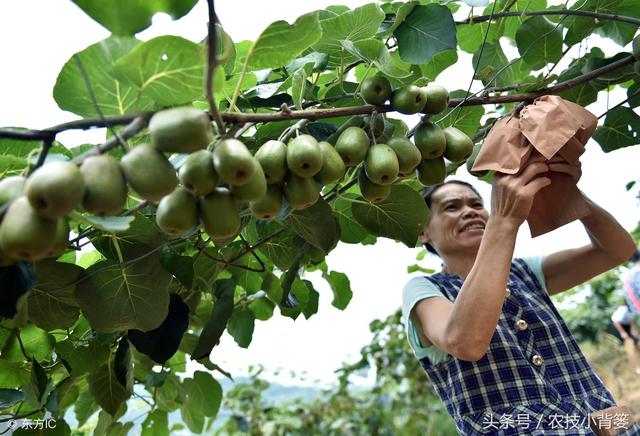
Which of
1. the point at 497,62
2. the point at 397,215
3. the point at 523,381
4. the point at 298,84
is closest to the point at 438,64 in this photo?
the point at 497,62

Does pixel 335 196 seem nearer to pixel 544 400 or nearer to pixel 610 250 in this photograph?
pixel 544 400

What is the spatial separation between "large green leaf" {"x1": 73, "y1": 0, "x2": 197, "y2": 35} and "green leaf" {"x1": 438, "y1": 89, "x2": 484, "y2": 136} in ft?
2.01

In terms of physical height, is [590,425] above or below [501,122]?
below

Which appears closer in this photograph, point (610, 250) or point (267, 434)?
point (610, 250)

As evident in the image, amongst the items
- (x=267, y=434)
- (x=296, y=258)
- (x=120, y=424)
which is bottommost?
(x=267, y=434)

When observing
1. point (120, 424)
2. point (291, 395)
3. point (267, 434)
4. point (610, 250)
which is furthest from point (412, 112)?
point (291, 395)

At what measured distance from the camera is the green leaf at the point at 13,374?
1273 millimetres

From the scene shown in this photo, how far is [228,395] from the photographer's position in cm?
420

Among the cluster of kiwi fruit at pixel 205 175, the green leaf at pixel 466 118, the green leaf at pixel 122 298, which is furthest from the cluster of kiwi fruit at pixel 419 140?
the green leaf at pixel 122 298

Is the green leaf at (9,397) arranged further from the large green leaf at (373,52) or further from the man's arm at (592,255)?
the man's arm at (592,255)

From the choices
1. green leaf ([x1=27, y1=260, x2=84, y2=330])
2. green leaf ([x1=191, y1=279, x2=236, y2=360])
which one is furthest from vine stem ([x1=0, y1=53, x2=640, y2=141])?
green leaf ([x1=191, y1=279, x2=236, y2=360])

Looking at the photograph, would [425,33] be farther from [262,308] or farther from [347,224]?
[262,308]

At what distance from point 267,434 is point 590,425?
9.58 feet

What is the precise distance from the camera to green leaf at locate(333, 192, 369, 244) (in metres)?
1.24
